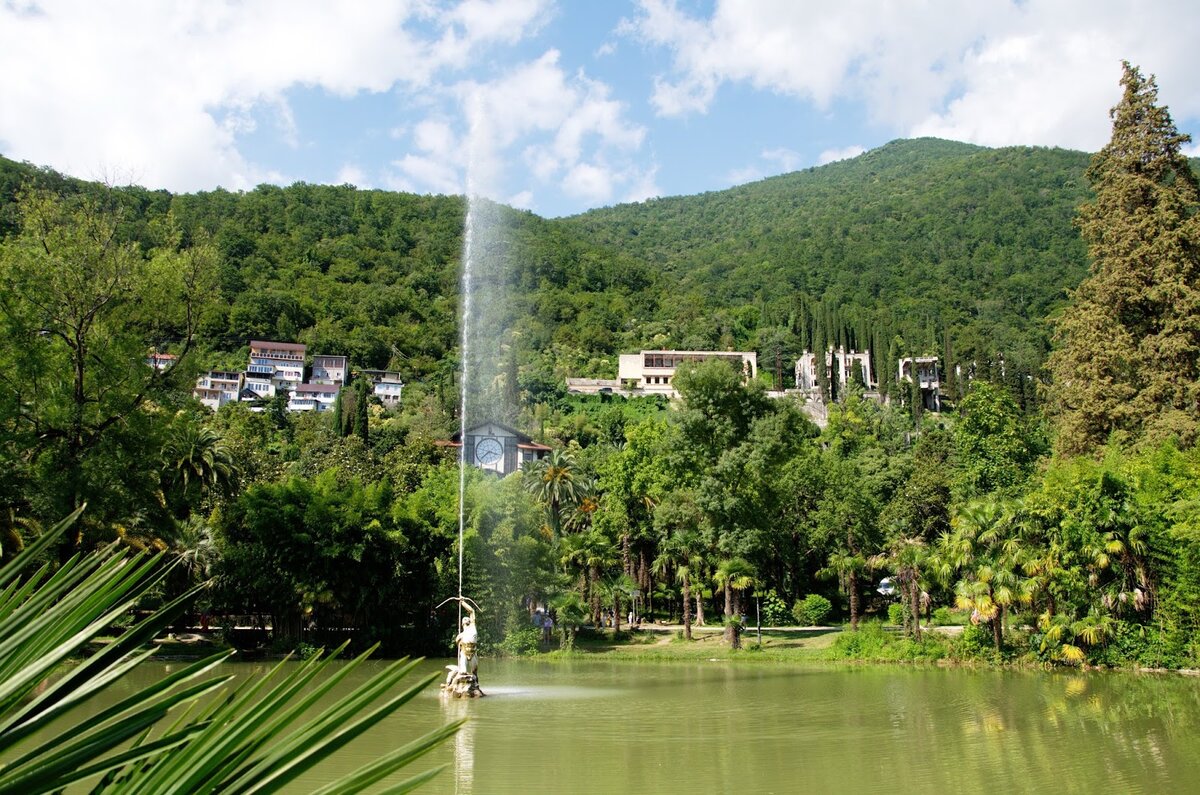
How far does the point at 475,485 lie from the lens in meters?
39.6

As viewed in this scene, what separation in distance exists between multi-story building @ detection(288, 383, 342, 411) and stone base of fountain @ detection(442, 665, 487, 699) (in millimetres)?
98510

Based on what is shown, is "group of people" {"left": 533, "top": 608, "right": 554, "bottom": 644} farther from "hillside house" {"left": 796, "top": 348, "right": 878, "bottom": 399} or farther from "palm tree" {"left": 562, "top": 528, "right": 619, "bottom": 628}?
"hillside house" {"left": 796, "top": 348, "right": 878, "bottom": 399}

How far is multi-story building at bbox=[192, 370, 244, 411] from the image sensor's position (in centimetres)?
11444

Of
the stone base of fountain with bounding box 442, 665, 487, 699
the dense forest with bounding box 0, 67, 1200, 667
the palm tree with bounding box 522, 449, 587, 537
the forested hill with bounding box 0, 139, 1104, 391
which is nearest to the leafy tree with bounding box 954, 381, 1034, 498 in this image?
the dense forest with bounding box 0, 67, 1200, 667

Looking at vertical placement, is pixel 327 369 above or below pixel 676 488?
above

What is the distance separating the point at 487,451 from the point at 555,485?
28444mm

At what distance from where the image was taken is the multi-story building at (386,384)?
11575cm

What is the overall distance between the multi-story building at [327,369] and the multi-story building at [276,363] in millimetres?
2251

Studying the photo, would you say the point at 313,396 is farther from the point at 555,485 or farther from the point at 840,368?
the point at 555,485

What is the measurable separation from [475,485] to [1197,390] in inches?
1029

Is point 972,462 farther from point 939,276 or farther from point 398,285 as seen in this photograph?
point 939,276

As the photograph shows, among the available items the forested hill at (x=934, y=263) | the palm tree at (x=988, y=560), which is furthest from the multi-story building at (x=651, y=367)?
the palm tree at (x=988, y=560)

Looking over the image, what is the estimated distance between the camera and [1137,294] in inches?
1267

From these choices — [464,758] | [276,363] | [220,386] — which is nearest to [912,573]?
[464,758]
